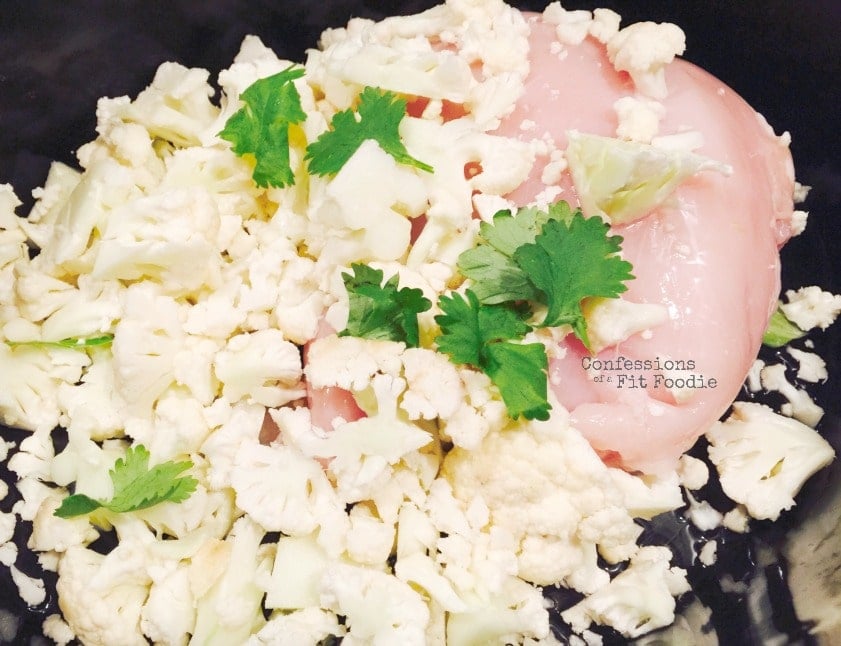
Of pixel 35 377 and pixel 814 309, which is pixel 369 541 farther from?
pixel 814 309

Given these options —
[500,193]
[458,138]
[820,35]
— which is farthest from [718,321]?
[820,35]

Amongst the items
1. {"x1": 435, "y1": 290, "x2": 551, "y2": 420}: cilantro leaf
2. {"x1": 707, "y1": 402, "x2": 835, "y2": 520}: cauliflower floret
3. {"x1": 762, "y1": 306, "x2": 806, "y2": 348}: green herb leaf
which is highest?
{"x1": 435, "y1": 290, "x2": 551, "y2": 420}: cilantro leaf

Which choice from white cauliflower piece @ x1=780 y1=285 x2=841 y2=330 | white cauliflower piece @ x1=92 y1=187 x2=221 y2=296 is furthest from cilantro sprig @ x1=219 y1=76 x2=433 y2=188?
white cauliflower piece @ x1=780 y1=285 x2=841 y2=330

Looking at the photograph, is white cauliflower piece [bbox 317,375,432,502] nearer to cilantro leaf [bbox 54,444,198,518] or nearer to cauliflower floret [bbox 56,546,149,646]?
cilantro leaf [bbox 54,444,198,518]

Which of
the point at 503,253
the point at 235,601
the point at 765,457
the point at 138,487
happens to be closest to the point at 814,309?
the point at 765,457

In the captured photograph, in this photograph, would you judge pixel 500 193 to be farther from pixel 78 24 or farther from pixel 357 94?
pixel 78 24

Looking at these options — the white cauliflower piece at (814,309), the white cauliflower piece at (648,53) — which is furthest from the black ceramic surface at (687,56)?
the white cauliflower piece at (648,53)
